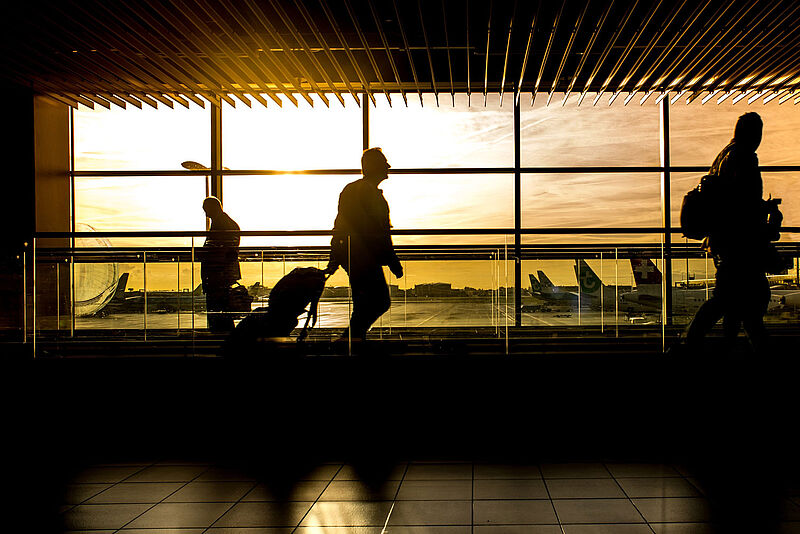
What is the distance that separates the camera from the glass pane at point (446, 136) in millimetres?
7996

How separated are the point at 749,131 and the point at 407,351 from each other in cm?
263

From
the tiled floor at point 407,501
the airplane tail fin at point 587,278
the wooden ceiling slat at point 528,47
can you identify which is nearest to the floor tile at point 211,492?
the tiled floor at point 407,501

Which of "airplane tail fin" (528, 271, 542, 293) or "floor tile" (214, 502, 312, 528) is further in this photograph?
"airplane tail fin" (528, 271, 542, 293)

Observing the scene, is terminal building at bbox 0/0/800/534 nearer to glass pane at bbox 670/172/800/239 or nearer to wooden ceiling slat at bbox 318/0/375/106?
wooden ceiling slat at bbox 318/0/375/106

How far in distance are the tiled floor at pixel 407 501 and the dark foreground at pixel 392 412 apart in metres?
0.18

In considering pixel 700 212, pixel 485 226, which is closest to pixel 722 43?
pixel 700 212

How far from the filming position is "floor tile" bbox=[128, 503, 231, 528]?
265 cm

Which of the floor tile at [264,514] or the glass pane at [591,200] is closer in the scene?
the floor tile at [264,514]

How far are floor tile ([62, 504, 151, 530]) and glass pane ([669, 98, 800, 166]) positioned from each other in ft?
25.0

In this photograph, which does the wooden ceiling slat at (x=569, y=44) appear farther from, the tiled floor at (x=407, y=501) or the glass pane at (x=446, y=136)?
the tiled floor at (x=407, y=501)

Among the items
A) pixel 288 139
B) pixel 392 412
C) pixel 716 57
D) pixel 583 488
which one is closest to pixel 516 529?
pixel 583 488

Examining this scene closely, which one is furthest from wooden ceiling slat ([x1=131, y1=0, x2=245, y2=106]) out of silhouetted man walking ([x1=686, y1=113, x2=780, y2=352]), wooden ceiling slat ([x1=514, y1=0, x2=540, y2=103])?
silhouetted man walking ([x1=686, y1=113, x2=780, y2=352])

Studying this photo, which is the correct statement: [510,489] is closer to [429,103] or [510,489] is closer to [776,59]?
[776,59]

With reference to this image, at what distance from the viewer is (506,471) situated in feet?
10.8
